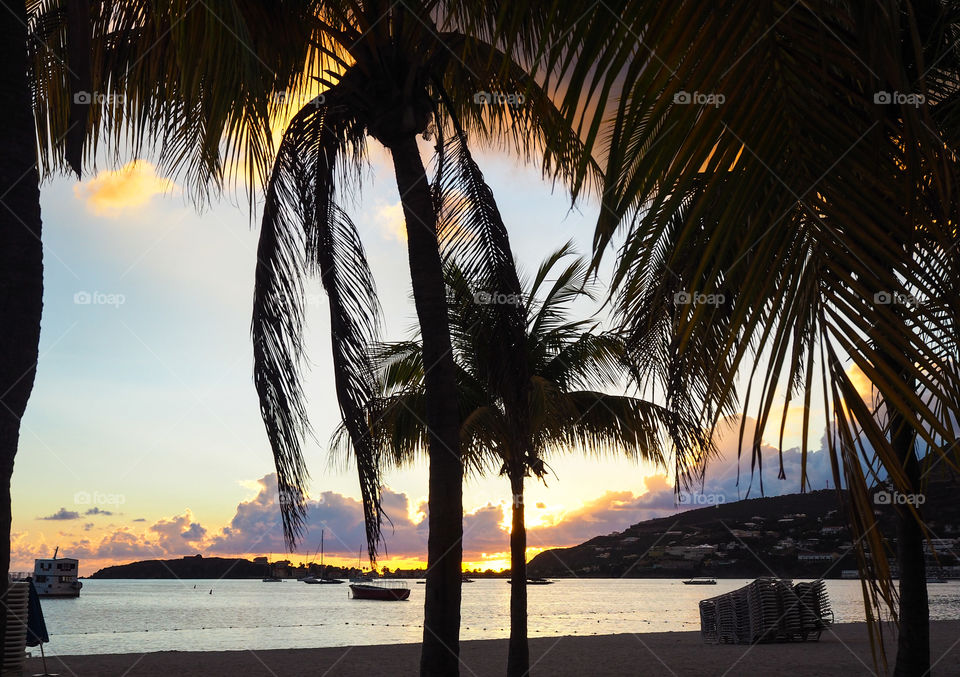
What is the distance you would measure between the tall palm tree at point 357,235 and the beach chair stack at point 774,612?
52.9ft

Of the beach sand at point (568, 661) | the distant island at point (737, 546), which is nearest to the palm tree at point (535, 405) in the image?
the beach sand at point (568, 661)

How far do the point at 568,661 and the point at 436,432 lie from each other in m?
15.2

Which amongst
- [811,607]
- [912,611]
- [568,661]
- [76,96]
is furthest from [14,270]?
[811,607]

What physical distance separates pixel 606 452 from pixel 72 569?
14556 cm

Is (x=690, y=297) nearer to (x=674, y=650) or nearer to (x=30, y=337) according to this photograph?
(x=30, y=337)

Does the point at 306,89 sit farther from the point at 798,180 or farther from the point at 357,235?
the point at 798,180

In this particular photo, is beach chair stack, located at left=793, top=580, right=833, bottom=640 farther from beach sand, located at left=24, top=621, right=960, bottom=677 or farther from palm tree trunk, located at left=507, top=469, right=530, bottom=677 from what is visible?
palm tree trunk, located at left=507, top=469, right=530, bottom=677

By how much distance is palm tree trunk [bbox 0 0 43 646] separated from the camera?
3.50 m

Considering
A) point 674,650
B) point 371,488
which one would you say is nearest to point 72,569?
point 674,650

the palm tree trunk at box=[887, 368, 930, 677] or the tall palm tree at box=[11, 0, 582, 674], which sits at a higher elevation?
the tall palm tree at box=[11, 0, 582, 674]

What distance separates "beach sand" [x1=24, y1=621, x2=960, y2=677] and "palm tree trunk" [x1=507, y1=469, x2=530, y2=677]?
171 inches

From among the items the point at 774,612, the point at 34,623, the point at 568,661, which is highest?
the point at 34,623

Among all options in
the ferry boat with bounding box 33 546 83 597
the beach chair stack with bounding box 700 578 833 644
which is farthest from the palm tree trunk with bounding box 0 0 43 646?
the ferry boat with bounding box 33 546 83 597

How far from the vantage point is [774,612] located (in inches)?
836
